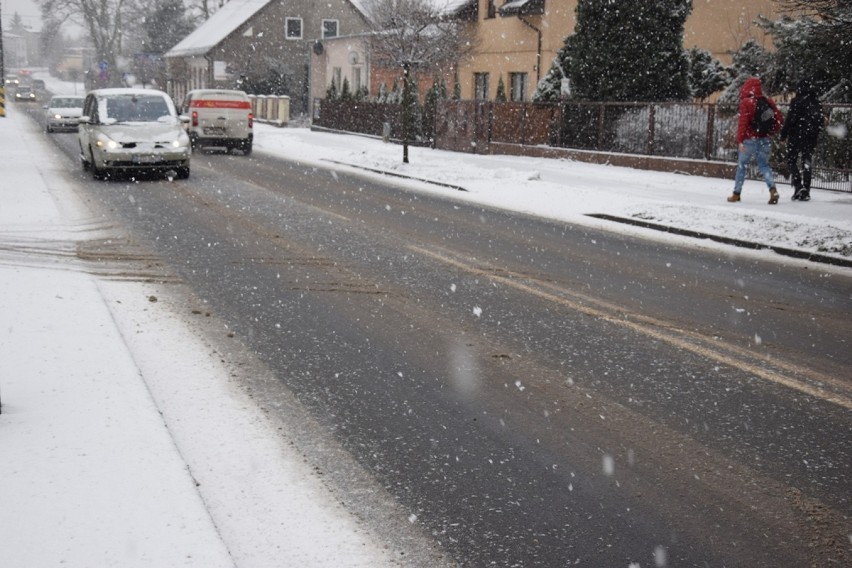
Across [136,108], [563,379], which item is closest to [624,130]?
[136,108]

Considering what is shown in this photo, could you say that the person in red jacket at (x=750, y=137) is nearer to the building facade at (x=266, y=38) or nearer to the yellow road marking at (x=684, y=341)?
the yellow road marking at (x=684, y=341)

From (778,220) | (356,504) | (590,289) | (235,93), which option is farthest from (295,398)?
(235,93)

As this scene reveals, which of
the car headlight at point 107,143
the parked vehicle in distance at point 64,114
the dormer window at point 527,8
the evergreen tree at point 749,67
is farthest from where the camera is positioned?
the parked vehicle in distance at point 64,114

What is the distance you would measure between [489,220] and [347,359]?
25.2ft

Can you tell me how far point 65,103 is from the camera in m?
36.9

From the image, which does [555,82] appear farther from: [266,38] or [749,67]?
[266,38]

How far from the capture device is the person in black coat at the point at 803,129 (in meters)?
15.4

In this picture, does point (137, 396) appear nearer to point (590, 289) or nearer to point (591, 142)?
point (590, 289)

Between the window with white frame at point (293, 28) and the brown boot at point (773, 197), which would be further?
the window with white frame at point (293, 28)

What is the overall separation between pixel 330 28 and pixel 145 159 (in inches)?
1978

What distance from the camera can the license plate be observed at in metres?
17.1

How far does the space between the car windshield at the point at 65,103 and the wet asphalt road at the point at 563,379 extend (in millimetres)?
28153

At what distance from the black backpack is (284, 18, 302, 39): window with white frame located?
52570 millimetres

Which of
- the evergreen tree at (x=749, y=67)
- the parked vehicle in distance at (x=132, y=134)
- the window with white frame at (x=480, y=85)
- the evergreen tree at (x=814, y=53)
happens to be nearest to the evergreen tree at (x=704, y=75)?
the evergreen tree at (x=749, y=67)
